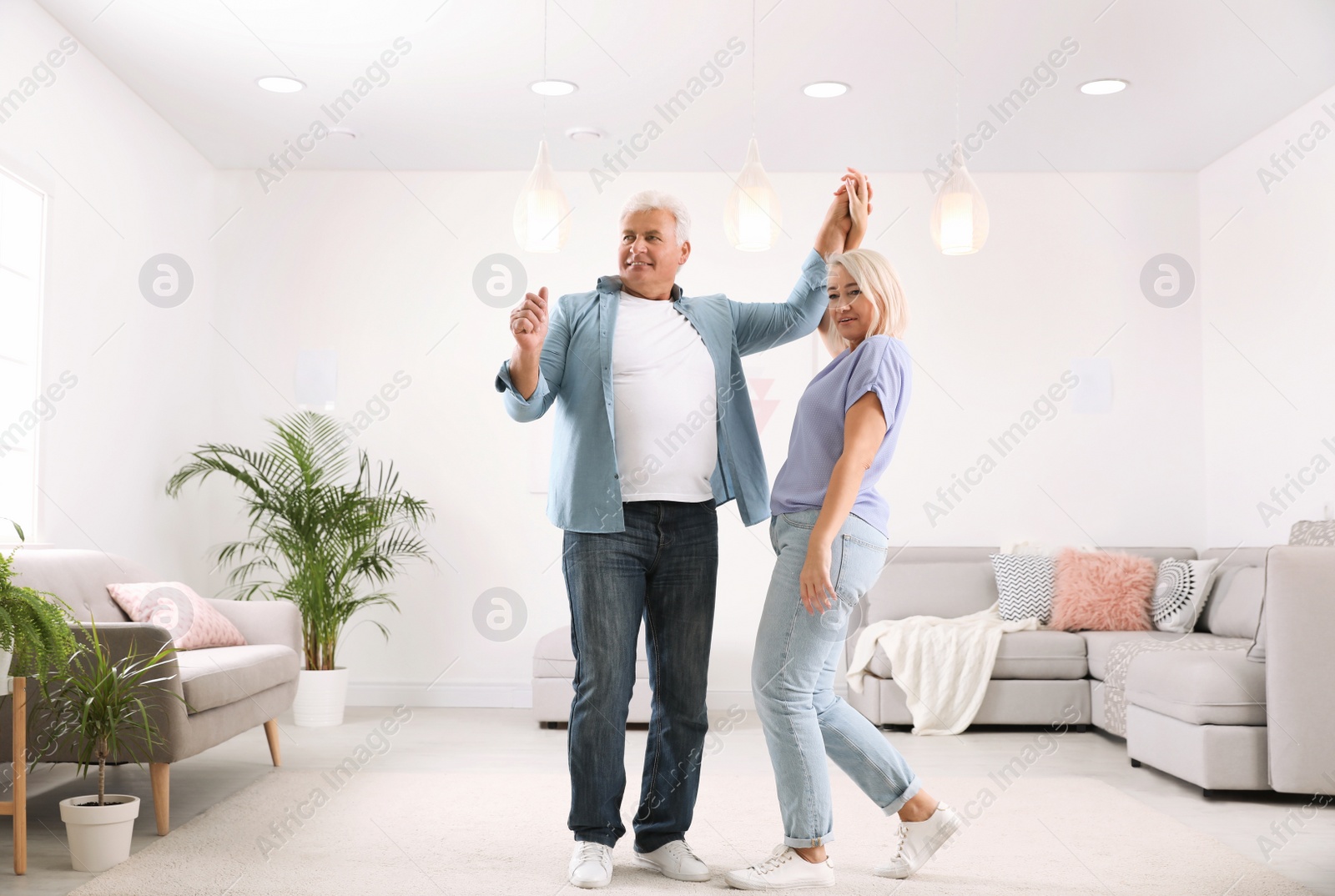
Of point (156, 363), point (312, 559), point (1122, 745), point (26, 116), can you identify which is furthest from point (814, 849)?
point (156, 363)

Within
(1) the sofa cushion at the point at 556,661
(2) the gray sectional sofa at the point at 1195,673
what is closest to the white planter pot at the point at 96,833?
(1) the sofa cushion at the point at 556,661

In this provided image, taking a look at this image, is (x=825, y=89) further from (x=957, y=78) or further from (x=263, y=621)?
(x=263, y=621)

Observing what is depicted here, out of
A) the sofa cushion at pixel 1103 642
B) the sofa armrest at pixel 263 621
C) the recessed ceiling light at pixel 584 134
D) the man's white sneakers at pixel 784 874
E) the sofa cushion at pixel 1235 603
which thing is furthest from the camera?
the recessed ceiling light at pixel 584 134

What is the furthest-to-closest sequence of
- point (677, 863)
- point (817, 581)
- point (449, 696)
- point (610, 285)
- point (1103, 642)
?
point (449, 696) → point (1103, 642) → point (610, 285) → point (677, 863) → point (817, 581)

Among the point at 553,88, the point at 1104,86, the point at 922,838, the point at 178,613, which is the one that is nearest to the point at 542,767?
the point at 178,613

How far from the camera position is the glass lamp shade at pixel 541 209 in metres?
3.19

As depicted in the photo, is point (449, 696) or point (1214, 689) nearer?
point (1214, 689)

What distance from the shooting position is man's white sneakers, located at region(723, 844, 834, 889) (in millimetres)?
2230

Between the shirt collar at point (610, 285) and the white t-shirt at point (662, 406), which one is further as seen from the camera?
the shirt collar at point (610, 285)

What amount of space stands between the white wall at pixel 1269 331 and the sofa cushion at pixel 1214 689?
1596mm

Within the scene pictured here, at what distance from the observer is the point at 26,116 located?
3771mm

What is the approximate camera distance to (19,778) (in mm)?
2537

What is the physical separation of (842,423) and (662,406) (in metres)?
0.40

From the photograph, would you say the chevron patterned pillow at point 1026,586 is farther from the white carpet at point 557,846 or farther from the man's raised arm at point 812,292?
the man's raised arm at point 812,292
